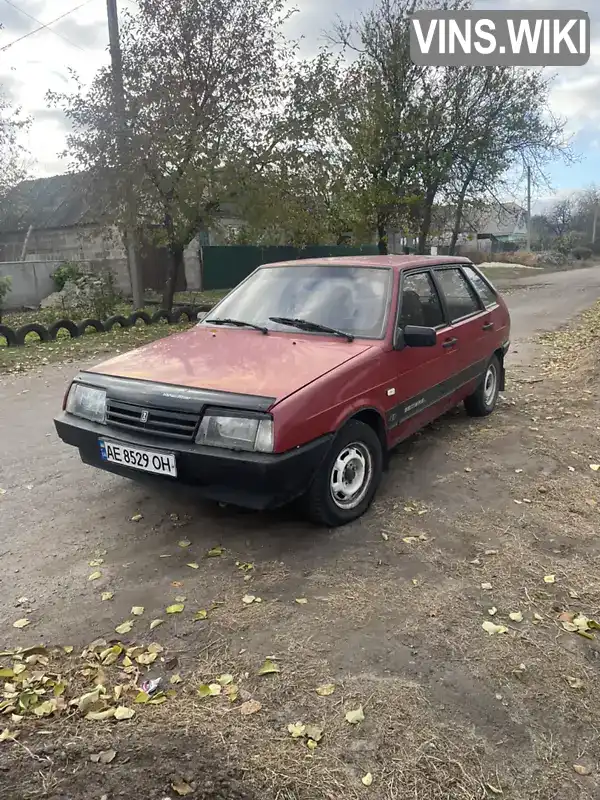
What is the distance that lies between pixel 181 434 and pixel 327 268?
1.95 m

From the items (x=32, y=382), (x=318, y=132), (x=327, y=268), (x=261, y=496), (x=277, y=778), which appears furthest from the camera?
(x=318, y=132)

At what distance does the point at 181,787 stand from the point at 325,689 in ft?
2.16

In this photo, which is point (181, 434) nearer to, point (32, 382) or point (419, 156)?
point (32, 382)

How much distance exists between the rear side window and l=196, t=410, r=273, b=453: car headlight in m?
3.43

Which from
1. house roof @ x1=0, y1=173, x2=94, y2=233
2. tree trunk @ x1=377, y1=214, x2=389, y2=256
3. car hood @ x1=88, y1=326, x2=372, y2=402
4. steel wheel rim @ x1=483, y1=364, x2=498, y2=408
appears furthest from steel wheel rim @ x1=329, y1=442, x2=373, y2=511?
tree trunk @ x1=377, y1=214, x2=389, y2=256

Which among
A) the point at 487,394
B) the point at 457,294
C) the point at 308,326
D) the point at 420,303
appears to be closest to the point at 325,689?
the point at 308,326

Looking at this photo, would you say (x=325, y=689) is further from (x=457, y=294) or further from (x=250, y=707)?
(x=457, y=294)

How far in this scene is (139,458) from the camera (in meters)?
3.39

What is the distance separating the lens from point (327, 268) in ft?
15.0

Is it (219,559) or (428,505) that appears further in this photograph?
(428,505)

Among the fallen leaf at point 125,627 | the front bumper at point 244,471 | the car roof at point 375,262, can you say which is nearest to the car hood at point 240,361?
the front bumper at point 244,471

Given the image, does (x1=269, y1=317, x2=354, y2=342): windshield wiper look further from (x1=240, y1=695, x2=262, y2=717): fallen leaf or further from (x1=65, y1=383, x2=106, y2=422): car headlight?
(x1=240, y1=695, x2=262, y2=717): fallen leaf

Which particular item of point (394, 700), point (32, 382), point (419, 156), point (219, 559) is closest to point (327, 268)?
point (219, 559)

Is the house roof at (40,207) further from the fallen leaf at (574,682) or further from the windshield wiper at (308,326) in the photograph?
the fallen leaf at (574,682)
